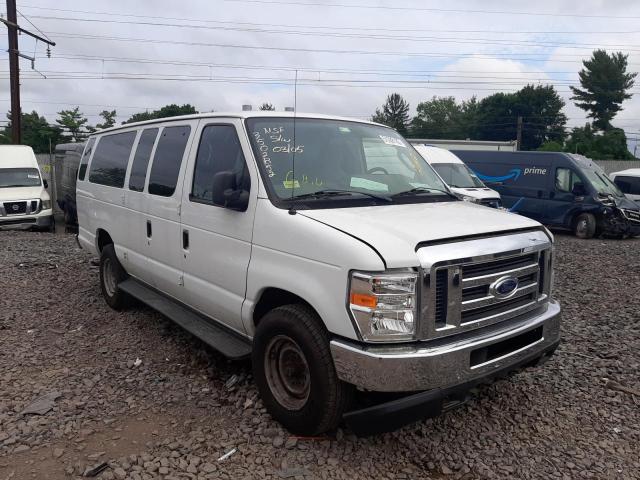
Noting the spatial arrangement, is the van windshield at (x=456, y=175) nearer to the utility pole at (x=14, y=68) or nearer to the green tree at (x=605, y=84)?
the utility pole at (x=14, y=68)

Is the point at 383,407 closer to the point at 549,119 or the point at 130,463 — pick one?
the point at 130,463

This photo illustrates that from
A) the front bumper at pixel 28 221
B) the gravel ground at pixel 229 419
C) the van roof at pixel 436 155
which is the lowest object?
the gravel ground at pixel 229 419

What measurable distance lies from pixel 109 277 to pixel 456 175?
997cm

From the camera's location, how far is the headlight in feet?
9.39

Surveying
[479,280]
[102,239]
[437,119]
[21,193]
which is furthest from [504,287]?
[437,119]

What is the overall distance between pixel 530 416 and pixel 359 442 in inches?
51.1

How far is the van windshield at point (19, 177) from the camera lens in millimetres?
14508

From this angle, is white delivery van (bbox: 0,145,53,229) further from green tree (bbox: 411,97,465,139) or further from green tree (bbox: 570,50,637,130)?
green tree (bbox: 411,97,465,139)

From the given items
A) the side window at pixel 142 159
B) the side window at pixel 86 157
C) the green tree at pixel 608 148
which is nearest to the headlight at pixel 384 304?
the side window at pixel 142 159

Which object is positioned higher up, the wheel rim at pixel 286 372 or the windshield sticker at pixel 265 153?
the windshield sticker at pixel 265 153

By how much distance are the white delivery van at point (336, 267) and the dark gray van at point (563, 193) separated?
11.3m

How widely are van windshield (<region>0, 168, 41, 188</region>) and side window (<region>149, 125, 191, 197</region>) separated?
1162 centimetres

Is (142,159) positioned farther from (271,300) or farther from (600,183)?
(600,183)

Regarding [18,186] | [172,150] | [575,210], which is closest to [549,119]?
[575,210]
